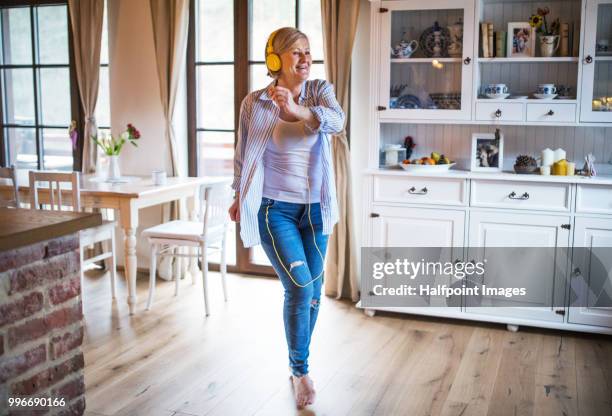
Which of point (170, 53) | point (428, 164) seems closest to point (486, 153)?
point (428, 164)

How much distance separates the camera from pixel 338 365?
3240 mm

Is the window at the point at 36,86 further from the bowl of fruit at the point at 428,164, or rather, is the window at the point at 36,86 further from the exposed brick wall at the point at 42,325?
the exposed brick wall at the point at 42,325

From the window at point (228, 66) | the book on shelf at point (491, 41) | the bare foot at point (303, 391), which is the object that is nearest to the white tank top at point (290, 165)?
the bare foot at point (303, 391)

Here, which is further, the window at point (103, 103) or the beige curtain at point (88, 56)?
the window at point (103, 103)

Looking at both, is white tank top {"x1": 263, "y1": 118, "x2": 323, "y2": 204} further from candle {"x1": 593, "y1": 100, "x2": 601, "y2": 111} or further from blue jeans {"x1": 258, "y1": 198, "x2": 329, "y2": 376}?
candle {"x1": 593, "y1": 100, "x2": 601, "y2": 111}

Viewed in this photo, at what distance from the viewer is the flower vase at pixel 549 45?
369 cm

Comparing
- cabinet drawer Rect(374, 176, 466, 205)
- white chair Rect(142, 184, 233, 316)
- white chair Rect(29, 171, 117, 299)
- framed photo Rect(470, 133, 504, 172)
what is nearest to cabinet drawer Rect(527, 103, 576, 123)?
framed photo Rect(470, 133, 504, 172)

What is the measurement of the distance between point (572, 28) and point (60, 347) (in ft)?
10.3

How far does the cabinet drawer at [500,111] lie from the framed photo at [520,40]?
29cm

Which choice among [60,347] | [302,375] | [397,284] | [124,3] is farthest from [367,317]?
[124,3]

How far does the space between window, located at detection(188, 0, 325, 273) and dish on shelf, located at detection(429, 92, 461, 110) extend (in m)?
0.94

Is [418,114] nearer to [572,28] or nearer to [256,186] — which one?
[572,28]

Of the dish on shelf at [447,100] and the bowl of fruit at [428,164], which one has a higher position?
the dish on shelf at [447,100]

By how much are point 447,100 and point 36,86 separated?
330cm
